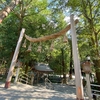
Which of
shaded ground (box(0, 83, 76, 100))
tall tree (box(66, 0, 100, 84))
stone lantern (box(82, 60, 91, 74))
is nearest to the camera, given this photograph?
shaded ground (box(0, 83, 76, 100))

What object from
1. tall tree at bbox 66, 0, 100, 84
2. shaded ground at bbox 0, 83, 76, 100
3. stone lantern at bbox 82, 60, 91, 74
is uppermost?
tall tree at bbox 66, 0, 100, 84

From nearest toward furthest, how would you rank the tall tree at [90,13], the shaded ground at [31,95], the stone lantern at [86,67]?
the shaded ground at [31,95], the stone lantern at [86,67], the tall tree at [90,13]

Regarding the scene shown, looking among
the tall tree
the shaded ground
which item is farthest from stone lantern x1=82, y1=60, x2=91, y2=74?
the tall tree

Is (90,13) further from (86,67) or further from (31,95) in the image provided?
(31,95)

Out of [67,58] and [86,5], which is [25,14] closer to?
[86,5]

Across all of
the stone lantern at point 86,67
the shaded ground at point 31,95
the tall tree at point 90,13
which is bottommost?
the shaded ground at point 31,95

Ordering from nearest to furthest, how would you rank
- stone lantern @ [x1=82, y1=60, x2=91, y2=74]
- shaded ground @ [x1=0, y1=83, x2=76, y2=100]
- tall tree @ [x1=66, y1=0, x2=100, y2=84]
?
shaded ground @ [x1=0, y1=83, x2=76, y2=100] → stone lantern @ [x1=82, y1=60, x2=91, y2=74] → tall tree @ [x1=66, y1=0, x2=100, y2=84]

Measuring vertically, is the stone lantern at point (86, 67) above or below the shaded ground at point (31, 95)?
above

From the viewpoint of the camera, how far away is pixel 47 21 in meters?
12.2

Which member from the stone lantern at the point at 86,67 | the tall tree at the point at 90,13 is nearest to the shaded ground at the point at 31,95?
the stone lantern at the point at 86,67

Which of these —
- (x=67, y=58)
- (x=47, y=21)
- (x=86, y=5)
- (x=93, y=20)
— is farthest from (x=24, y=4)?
(x=67, y=58)

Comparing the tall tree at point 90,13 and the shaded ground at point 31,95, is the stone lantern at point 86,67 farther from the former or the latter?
the tall tree at point 90,13

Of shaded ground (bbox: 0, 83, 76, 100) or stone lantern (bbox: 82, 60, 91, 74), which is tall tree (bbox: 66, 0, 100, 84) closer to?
stone lantern (bbox: 82, 60, 91, 74)

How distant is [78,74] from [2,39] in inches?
332
